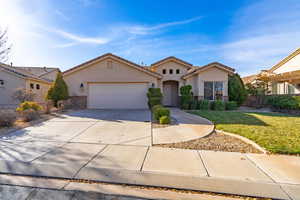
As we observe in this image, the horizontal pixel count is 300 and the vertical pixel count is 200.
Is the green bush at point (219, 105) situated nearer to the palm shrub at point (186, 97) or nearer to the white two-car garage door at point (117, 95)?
the palm shrub at point (186, 97)

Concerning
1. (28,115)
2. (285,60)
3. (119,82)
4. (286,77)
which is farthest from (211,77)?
(28,115)

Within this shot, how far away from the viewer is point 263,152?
412cm

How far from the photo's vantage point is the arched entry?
15742mm

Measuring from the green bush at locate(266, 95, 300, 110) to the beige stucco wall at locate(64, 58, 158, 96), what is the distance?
1042cm

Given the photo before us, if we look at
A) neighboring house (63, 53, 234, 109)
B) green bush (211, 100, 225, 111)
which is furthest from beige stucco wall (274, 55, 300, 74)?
green bush (211, 100, 225, 111)

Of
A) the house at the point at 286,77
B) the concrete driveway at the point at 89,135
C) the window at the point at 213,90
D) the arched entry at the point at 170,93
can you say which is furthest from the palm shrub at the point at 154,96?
the house at the point at 286,77

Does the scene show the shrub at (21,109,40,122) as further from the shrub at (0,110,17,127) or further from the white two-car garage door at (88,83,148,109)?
the white two-car garage door at (88,83,148,109)

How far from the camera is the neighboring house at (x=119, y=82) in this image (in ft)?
41.7

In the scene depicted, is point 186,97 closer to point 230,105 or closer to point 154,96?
point 154,96

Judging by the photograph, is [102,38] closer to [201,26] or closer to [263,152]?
[201,26]

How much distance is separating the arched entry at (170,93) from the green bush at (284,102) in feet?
28.3

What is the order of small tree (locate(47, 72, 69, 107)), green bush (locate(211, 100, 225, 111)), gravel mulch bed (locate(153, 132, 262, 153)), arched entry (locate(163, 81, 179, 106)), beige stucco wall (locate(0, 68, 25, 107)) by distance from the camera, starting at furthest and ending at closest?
arched entry (locate(163, 81, 179, 106)) → beige stucco wall (locate(0, 68, 25, 107)) → green bush (locate(211, 100, 225, 111)) → small tree (locate(47, 72, 69, 107)) → gravel mulch bed (locate(153, 132, 262, 153))

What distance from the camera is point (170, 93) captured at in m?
15.8

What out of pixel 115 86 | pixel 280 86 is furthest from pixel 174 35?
pixel 280 86
